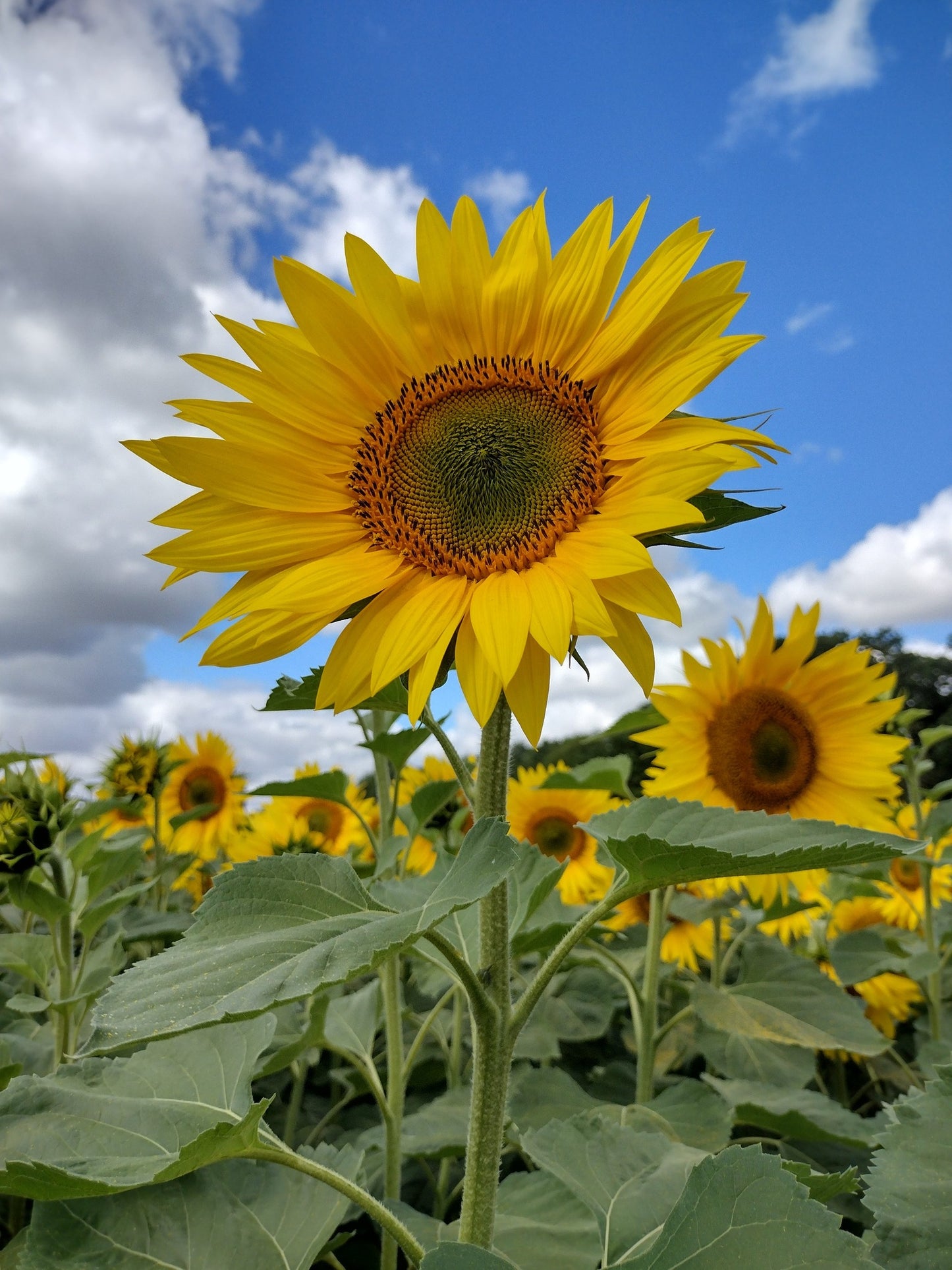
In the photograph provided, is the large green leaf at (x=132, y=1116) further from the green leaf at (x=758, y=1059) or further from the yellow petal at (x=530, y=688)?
the green leaf at (x=758, y=1059)

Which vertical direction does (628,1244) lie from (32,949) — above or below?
below

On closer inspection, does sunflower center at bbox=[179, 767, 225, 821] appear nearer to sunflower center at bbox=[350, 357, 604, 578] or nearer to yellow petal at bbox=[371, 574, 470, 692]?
sunflower center at bbox=[350, 357, 604, 578]

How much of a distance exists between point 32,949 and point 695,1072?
2.20 m

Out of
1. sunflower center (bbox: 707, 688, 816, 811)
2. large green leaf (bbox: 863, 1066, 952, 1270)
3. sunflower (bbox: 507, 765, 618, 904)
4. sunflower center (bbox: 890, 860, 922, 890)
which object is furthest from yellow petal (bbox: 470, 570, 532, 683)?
sunflower center (bbox: 890, 860, 922, 890)

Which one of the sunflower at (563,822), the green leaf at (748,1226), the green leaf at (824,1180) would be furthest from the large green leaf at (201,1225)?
the sunflower at (563,822)

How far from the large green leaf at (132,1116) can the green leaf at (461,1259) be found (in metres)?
0.24

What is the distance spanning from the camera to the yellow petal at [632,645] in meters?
1.26

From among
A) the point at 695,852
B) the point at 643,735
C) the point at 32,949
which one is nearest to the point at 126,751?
the point at 32,949

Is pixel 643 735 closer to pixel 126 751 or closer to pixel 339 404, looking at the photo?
pixel 339 404

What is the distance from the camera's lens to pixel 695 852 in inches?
41.3

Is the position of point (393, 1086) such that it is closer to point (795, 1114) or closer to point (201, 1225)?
point (201, 1225)

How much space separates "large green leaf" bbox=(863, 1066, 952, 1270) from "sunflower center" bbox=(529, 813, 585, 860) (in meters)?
2.83

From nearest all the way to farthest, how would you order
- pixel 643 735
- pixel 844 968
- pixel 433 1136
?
pixel 433 1136 < pixel 643 735 < pixel 844 968

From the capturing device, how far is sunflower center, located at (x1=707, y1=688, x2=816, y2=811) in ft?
9.04
